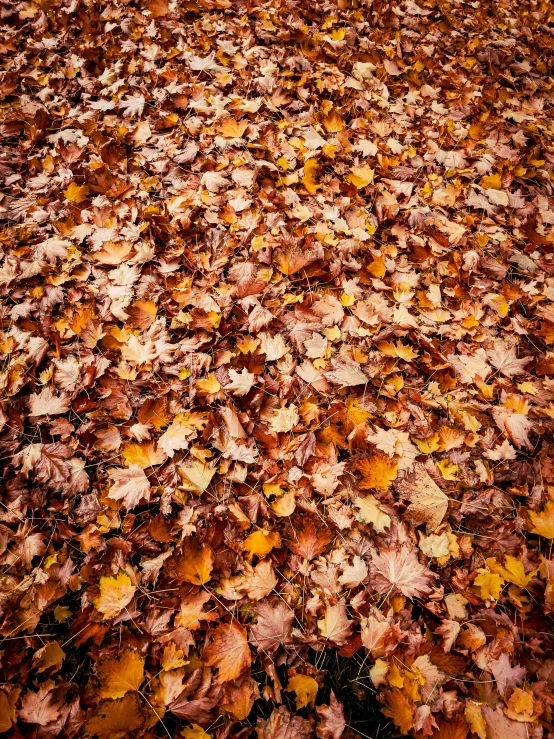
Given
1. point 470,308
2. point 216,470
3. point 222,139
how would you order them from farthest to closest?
point 222,139
point 470,308
point 216,470

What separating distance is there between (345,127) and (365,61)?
30.3 inches

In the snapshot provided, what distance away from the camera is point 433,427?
1.62 m

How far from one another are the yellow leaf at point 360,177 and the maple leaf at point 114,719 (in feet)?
7.85

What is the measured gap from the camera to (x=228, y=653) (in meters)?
1.18

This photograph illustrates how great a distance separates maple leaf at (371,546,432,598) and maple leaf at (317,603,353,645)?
0.15 metres

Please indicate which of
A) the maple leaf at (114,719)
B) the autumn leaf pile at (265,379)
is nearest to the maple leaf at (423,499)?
the autumn leaf pile at (265,379)

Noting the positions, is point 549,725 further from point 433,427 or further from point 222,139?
point 222,139

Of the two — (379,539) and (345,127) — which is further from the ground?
(345,127)

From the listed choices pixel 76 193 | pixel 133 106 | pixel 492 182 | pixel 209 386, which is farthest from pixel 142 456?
pixel 492 182

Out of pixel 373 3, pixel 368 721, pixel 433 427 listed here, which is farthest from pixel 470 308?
pixel 373 3

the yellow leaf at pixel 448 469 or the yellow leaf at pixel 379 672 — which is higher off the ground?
the yellow leaf at pixel 448 469

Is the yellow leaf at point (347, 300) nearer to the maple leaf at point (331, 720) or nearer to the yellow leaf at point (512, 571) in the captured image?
the yellow leaf at point (512, 571)

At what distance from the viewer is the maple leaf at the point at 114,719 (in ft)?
3.51

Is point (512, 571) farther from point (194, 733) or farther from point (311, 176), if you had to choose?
point (311, 176)
